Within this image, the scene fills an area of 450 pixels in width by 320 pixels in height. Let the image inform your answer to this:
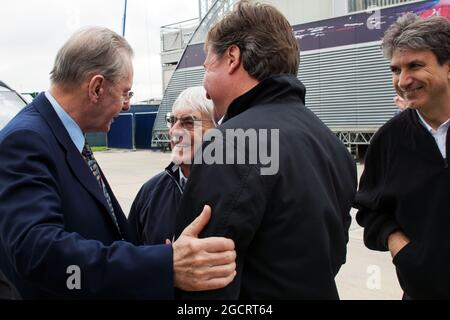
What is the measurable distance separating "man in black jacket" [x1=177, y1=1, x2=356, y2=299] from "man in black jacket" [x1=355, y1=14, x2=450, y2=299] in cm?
68

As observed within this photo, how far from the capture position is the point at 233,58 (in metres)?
1.53

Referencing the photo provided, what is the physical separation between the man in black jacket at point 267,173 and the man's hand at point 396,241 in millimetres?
702

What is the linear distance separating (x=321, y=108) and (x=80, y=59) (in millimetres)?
13843

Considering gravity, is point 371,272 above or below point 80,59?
below

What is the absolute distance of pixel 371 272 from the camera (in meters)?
4.63

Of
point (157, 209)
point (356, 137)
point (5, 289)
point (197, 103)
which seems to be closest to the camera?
point (5, 289)

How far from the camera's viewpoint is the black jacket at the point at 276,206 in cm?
128

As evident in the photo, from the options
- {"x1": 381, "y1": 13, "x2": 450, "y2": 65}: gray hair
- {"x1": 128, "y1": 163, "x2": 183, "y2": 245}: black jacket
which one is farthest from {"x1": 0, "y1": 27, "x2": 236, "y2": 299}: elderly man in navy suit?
{"x1": 381, "y1": 13, "x2": 450, "y2": 65}: gray hair

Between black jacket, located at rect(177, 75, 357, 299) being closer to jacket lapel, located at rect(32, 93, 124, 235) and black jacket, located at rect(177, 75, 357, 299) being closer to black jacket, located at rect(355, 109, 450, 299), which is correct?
jacket lapel, located at rect(32, 93, 124, 235)

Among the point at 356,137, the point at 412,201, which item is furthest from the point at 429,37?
the point at 356,137

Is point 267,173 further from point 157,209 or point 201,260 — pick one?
point 157,209

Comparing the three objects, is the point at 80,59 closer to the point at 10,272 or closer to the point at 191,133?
the point at 10,272

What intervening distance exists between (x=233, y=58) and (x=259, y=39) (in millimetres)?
103

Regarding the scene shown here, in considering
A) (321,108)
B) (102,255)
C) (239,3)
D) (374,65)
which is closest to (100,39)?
(239,3)
